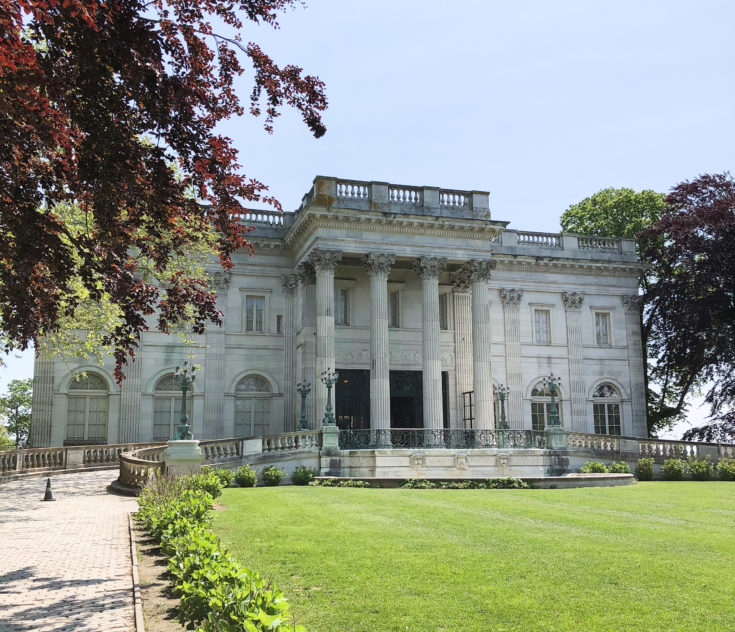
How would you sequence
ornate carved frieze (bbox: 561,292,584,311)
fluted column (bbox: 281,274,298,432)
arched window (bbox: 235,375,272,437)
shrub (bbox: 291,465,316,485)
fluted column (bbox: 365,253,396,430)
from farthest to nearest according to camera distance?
ornate carved frieze (bbox: 561,292,584,311), arched window (bbox: 235,375,272,437), fluted column (bbox: 281,274,298,432), fluted column (bbox: 365,253,396,430), shrub (bbox: 291,465,316,485)

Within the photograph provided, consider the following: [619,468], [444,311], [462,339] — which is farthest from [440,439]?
[444,311]

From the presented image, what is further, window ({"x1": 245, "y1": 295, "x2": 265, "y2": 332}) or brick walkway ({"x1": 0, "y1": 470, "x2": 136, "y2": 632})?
window ({"x1": 245, "y1": 295, "x2": 265, "y2": 332})

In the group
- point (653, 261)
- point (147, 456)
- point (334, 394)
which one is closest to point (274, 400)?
Answer: point (334, 394)

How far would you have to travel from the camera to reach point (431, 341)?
3212 cm

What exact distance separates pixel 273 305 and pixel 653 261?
22.2 metres

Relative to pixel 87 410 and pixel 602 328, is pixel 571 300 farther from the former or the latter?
pixel 87 410

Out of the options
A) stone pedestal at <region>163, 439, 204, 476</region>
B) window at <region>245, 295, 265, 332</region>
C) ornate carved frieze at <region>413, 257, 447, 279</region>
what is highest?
ornate carved frieze at <region>413, 257, 447, 279</region>

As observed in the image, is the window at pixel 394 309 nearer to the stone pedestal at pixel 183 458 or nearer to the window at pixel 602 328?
the window at pixel 602 328

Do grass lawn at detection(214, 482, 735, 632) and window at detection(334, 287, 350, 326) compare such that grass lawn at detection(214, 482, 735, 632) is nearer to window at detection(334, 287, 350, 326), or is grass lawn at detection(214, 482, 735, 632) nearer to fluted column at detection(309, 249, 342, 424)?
fluted column at detection(309, 249, 342, 424)

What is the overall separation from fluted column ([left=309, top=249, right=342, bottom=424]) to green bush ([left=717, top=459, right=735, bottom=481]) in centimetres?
1611

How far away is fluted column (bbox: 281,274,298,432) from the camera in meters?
34.4

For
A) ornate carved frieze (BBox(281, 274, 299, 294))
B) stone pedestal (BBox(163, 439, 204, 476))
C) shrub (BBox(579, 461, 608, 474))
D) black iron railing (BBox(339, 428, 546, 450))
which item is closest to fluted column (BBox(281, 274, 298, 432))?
ornate carved frieze (BBox(281, 274, 299, 294))

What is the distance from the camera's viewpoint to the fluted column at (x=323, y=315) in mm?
30734

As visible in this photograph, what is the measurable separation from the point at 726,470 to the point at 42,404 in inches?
1141
